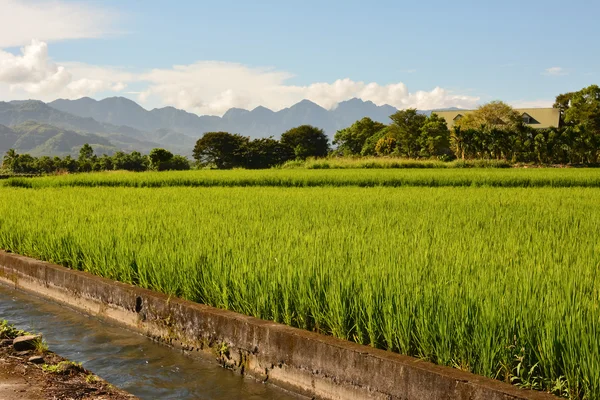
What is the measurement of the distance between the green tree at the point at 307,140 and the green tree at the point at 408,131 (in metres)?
15.4

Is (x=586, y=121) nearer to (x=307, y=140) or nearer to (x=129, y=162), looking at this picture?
(x=307, y=140)

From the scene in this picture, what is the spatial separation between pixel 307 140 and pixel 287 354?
241ft

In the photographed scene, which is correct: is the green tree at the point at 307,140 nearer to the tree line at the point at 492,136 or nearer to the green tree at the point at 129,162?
the tree line at the point at 492,136

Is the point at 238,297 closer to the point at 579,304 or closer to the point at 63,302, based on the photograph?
the point at 579,304

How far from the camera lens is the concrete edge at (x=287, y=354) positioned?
309cm

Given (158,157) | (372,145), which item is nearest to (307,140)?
(372,145)

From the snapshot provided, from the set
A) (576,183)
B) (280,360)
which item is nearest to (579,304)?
(280,360)

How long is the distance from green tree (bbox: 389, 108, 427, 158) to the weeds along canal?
51.4m

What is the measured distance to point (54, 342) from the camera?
491cm

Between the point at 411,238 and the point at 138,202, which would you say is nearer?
the point at 411,238

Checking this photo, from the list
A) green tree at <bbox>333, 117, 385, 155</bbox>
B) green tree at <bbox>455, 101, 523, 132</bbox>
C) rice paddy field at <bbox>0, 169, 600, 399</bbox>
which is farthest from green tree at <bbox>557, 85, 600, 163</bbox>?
rice paddy field at <bbox>0, 169, 600, 399</bbox>

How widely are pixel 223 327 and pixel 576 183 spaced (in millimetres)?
17970

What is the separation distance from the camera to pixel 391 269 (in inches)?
167

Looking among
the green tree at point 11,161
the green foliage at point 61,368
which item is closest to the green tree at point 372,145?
the green tree at point 11,161
